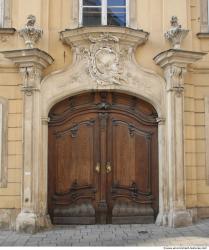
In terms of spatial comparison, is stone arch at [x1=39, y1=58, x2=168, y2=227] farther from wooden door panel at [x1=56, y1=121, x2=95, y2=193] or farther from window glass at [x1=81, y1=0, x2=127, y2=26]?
window glass at [x1=81, y1=0, x2=127, y2=26]

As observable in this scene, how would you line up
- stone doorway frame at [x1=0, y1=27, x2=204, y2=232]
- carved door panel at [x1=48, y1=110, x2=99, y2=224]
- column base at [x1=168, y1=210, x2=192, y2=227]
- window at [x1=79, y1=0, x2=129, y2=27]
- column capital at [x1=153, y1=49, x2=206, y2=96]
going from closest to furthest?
column base at [x1=168, y1=210, x2=192, y2=227] < stone doorway frame at [x1=0, y1=27, x2=204, y2=232] < column capital at [x1=153, y1=49, x2=206, y2=96] < carved door panel at [x1=48, y1=110, x2=99, y2=224] < window at [x1=79, y1=0, x2=129, y2=27]


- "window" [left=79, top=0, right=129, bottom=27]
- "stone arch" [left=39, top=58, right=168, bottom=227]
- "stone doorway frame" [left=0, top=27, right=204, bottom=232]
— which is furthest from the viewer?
"window" [left=79, top=0, right=129, bottom=27]

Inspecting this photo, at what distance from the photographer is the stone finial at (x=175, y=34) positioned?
7918mm

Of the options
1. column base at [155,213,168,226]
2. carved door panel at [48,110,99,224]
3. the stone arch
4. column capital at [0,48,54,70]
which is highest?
column capital at [0,48,54,70]

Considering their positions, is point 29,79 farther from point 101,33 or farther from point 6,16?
point 101,33

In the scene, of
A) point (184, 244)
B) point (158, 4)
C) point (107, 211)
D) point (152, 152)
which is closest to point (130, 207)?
point (107, 211)

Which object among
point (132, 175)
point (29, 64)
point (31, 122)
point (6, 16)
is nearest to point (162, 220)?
point (132, 175)

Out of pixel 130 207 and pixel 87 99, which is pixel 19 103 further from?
pixel 130 207

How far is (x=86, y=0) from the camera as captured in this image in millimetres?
8438

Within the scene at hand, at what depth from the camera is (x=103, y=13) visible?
8.39 m

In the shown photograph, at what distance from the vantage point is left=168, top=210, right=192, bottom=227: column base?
7.59 meters

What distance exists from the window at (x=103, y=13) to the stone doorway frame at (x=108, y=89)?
49cm

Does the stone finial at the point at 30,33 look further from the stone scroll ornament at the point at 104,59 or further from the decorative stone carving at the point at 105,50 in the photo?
the stone scroll ornament at the point at 104,59

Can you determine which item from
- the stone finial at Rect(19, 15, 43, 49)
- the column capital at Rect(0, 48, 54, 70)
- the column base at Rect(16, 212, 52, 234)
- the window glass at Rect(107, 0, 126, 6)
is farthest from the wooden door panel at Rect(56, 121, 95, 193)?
the window glass at Rect(107, 0, 126, 6)
